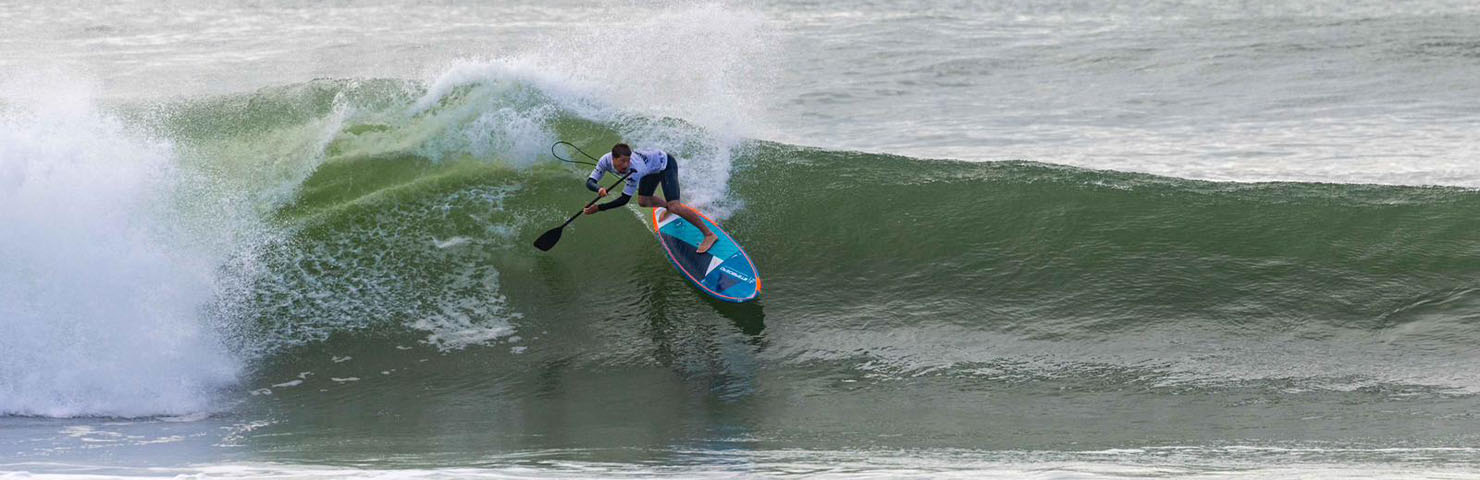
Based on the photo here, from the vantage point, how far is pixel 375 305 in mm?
9375

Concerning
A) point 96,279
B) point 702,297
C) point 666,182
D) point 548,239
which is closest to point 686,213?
point 666,182

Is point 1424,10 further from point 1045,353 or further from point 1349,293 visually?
point 1045,353

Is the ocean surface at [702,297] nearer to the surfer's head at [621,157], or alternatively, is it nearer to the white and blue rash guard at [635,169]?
the white and blue rash guard at [635,169]

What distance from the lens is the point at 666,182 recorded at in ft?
32.1

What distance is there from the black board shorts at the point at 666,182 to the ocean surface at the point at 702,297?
513 millimetres

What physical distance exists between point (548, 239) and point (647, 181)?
905 mm

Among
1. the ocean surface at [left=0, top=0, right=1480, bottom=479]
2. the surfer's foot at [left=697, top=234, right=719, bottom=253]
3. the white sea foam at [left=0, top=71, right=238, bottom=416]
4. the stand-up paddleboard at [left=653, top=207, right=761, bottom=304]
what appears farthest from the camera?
the surfer's foot at [left=697, top=234, right=719, bottom=253]

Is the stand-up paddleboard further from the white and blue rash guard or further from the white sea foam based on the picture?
the white sea foam

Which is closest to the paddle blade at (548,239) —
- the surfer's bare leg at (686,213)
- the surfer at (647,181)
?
the surfer at (647,181)

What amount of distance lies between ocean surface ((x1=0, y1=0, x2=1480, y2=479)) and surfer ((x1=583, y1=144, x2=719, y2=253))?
0.45 m

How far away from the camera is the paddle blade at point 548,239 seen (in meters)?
9.90

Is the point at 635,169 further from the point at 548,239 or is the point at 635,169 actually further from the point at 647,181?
the point at 548,239

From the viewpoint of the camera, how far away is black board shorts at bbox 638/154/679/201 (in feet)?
32.0

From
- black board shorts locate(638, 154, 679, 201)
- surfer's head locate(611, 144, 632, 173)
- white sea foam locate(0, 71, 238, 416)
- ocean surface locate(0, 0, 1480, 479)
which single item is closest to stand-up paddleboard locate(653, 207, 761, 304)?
ocean surface locate(0, 0, 1480, 479)
